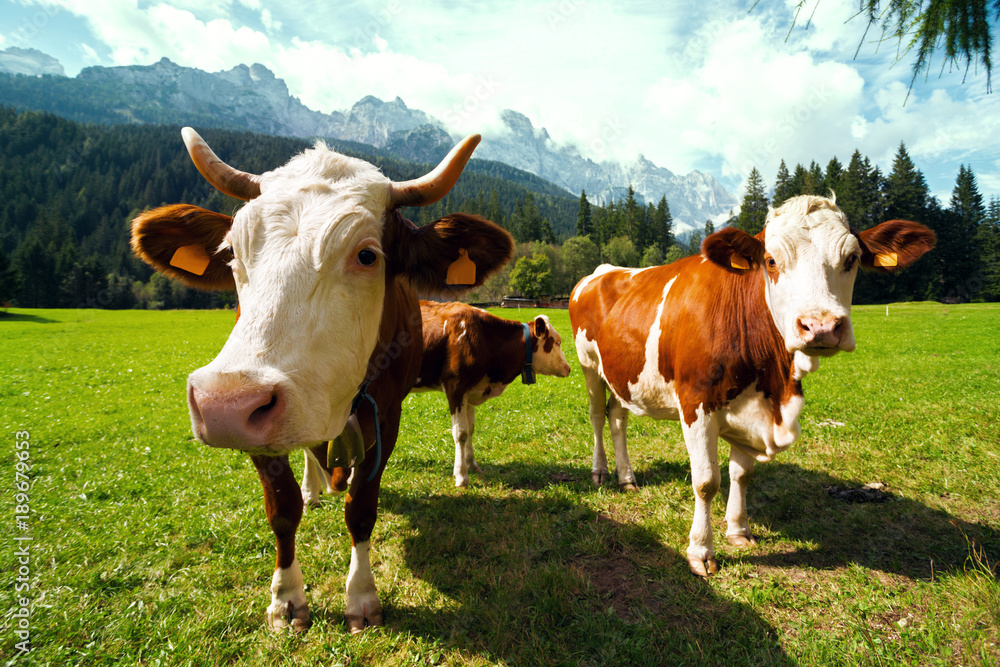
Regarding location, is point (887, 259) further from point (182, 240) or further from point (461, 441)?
point (182, 240)

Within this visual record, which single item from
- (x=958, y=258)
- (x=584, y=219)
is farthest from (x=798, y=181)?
(x=584, y=219)

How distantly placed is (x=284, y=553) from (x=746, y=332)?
3.90m

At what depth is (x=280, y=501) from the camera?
122 inches

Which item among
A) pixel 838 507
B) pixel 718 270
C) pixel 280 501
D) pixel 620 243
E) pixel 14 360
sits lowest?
pixel 14 360

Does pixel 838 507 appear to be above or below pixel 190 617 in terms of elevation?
above

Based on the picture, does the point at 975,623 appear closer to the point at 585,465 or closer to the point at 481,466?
the point at 585,465

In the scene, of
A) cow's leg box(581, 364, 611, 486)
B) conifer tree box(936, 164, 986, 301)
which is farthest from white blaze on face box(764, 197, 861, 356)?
conifer tree box(936, 164, 986, 301)

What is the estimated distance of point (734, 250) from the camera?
3648 mm

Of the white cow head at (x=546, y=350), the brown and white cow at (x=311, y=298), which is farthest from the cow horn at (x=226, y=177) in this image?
the white cow head at (x=546, y=350)

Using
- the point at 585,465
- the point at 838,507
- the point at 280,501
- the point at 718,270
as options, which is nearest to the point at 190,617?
the point at 280,501

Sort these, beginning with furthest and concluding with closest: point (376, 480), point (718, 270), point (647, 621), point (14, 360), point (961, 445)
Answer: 1. point (14, 360)
2. point (961, 445)
3. point (718, 270)
4. point (376, 480)
5. point (647, 621)

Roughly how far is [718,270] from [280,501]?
4.05m

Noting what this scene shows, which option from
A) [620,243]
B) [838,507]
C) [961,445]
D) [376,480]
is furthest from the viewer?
[620,243]

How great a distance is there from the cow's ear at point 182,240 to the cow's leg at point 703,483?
380cm
